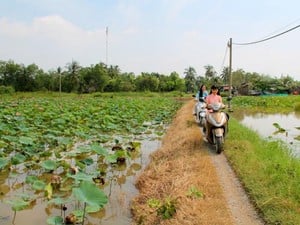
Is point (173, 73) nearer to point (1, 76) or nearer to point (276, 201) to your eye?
point (1, 76)

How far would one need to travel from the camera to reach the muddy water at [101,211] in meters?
5.67

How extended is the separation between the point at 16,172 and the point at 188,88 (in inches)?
2560

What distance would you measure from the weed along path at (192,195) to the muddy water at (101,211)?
23cm

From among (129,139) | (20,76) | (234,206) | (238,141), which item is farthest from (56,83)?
(234,206)

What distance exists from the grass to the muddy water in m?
2.08

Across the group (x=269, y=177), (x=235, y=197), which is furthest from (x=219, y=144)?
(x=235, y=197)

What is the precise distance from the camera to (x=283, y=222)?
459 centimetres

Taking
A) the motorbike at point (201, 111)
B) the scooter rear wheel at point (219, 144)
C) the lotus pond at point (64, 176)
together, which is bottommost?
the lotus pond at point (64, 176)

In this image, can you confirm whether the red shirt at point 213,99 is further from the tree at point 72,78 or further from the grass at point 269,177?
the tree at point 72,78

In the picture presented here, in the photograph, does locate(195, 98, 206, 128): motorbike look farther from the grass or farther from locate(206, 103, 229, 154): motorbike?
locate(206, 103, 229, 154): motorbike

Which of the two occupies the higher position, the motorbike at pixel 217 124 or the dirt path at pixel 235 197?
the motorbike at pixel 217 124

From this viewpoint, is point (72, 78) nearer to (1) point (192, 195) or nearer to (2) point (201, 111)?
(2) point (201, 111)

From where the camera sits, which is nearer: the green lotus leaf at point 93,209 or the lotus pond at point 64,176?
the green lotus leaf at point 93,209

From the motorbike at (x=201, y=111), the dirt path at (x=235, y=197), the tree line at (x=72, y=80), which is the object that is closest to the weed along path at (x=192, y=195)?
the dirt path at (x=235, y=197)
